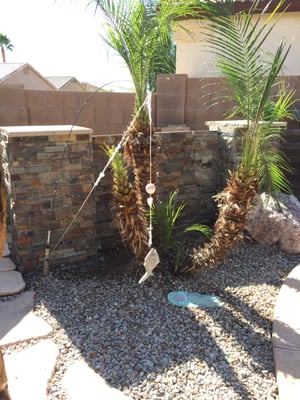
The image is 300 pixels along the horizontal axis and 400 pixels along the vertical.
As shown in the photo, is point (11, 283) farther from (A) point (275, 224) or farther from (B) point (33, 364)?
(A) point (275, 224)

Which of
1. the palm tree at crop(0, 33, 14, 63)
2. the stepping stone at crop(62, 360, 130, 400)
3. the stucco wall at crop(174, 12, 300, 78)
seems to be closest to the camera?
the stepping stone at crop(62, 360, 130, 400)

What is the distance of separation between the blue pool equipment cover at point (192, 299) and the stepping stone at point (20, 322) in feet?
3.53

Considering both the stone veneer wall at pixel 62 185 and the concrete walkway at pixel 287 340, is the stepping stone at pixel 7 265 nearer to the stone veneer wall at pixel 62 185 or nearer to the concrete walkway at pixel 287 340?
the stone veneer wall at pixel 62 185

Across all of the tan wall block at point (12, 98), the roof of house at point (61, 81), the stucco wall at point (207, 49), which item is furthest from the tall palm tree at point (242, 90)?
the roof of house at point (61, 81)

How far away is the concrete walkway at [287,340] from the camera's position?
2.24 metres

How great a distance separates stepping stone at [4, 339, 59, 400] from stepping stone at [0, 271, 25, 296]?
77cm

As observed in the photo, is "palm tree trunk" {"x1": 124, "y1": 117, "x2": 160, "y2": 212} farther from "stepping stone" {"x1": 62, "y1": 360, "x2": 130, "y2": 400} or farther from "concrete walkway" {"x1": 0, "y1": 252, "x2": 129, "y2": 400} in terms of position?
"stepping stone" {"x1": 62, "y1": 360, "x2": 130, "y2": 400}

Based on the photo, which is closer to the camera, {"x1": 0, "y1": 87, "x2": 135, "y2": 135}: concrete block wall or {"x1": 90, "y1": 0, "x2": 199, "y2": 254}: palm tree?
{"x1": 90, "y1": 0, "x2": 199, "y2": 254}: palm tree

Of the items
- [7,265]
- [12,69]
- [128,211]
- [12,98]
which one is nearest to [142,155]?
[128,211]

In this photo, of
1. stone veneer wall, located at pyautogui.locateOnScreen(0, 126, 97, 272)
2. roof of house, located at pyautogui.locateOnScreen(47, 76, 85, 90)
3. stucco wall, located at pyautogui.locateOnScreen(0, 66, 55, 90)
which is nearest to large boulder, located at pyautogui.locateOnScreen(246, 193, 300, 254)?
stone veneer wall, located at pyautogui.locateOnScreen(0, 126, 97, 272)

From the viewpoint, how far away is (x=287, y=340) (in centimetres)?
262

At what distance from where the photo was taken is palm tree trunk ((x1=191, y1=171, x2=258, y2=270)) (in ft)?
9.97

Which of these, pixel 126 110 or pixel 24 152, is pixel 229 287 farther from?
pixel 126 110

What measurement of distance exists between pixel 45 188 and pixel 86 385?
1.89 m
